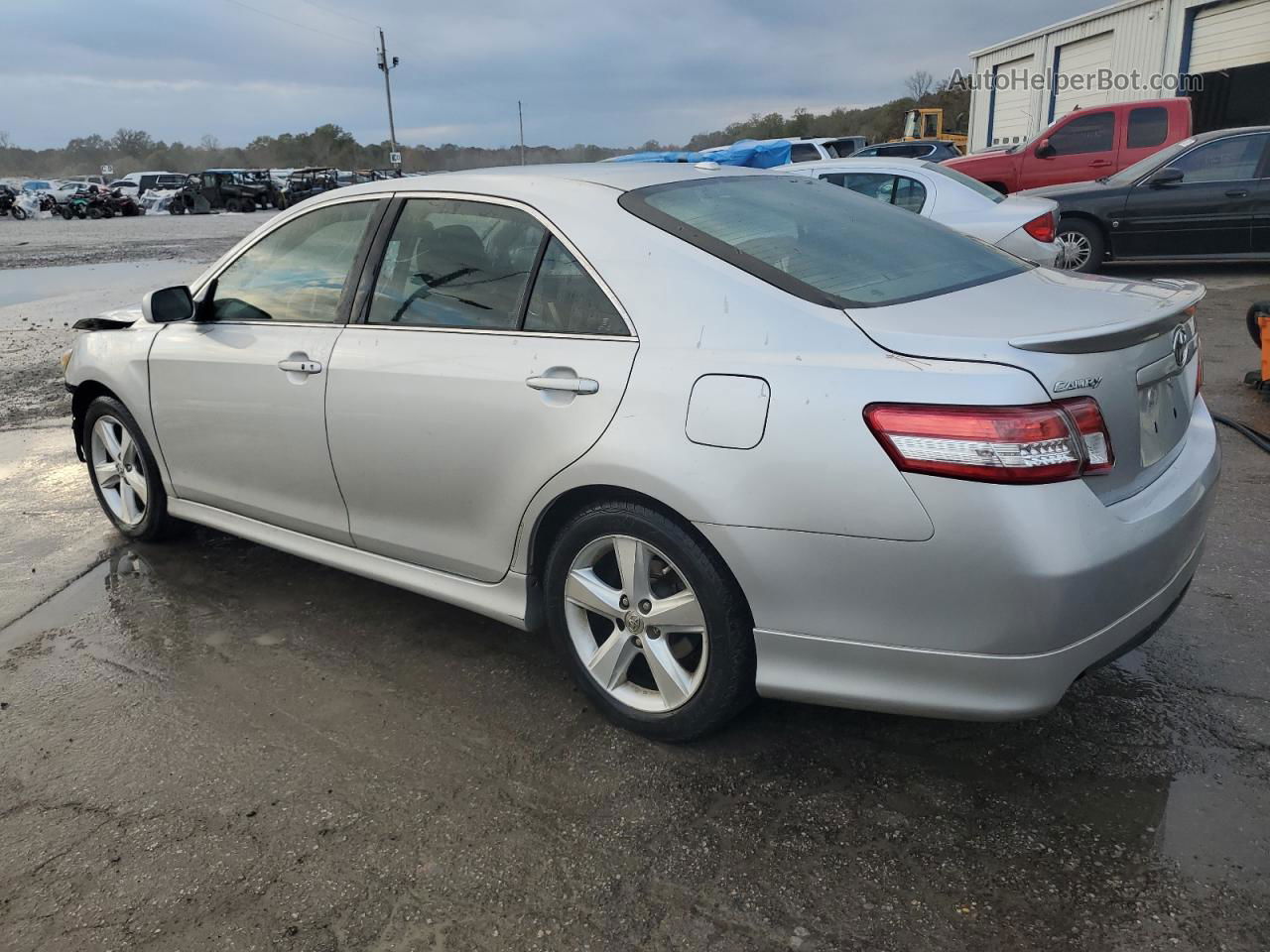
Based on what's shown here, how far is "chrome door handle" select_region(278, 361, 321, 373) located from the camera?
133 inches

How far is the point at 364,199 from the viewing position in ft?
11.5

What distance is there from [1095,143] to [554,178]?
42.4 feet

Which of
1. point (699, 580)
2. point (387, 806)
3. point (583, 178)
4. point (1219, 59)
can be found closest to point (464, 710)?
point (387, 806)

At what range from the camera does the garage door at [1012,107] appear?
90.4 ft

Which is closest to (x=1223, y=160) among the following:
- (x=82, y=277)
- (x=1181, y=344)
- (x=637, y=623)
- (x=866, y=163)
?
(x=866, y=163)

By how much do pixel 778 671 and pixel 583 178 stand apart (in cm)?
162

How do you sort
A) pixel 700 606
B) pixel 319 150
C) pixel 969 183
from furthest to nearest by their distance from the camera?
pixel 319 150
pixel 969 183
pixel 700 606

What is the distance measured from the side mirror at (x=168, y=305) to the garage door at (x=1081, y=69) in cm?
2494

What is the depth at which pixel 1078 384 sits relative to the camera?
7.27 ft

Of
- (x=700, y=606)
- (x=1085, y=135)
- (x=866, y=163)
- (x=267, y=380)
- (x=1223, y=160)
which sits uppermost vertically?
(x=1085, y=135)

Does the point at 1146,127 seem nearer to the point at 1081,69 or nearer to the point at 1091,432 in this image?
the point at 1091,432

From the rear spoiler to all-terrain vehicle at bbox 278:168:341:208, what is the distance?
4228 cm

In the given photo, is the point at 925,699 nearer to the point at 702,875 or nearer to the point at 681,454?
the point at 702,875

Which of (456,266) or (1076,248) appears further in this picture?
(1076,248)
